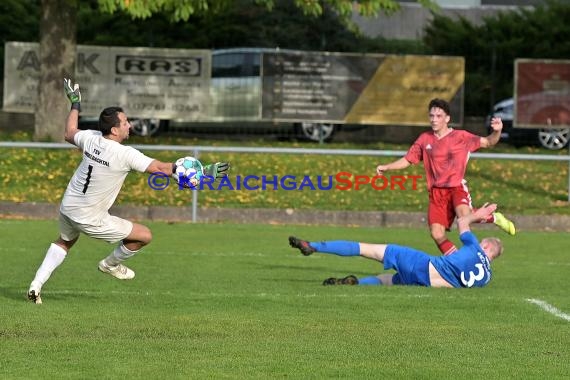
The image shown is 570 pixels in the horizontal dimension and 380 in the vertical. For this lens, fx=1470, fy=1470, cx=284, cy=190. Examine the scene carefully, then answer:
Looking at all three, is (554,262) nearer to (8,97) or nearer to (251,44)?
(8,97)

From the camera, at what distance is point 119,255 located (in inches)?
492

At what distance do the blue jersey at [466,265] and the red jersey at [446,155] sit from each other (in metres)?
1.76

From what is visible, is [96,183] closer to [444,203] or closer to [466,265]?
[466,265]

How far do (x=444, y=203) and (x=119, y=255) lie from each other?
4184 mm

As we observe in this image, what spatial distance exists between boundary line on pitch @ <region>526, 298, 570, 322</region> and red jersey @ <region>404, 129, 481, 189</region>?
2572 mm

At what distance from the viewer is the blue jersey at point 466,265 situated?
13.4 meters

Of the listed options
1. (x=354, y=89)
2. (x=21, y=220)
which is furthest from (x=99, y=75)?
(x=21, y=220)

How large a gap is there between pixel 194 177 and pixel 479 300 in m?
3.05

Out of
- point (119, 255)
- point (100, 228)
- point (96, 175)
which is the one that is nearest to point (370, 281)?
point (119, 255)

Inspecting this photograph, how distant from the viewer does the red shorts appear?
50.0ft
